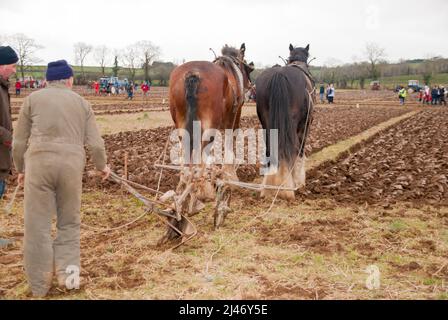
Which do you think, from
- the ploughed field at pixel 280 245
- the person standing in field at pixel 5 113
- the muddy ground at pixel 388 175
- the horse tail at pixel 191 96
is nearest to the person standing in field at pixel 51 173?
the ploughed field at pixel 280 245

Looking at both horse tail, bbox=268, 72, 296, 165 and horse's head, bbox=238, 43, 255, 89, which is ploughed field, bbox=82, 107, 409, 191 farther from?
horse tail, bbox=268, 72, 296, 165

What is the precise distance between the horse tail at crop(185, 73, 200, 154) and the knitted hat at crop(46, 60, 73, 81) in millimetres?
2054

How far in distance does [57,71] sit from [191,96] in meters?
2.16

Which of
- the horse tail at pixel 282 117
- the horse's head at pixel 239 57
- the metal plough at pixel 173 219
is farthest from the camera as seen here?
the horse's head at pixel 239 57

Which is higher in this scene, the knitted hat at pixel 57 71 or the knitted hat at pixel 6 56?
the knitted hat at pixel 6 56

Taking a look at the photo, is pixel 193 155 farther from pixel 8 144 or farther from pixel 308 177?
pixel 308 177

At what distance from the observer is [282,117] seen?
654cm

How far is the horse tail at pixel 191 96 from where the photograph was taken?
5.75 m

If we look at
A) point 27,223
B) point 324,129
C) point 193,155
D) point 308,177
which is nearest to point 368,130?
point 324,129

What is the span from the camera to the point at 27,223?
3652 mm

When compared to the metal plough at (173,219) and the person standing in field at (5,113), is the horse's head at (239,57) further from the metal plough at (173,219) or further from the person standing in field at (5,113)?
the person standing in field at (5,113)

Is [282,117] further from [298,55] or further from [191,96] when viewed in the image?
[298,55]

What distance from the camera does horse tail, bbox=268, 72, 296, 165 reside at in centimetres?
650

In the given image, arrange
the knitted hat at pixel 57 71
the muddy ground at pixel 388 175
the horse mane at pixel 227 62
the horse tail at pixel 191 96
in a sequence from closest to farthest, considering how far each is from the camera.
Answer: the knitted hat at pixel 57 71, the horse tail at pixel 191 96, the muddy ground at pixel 388 175, the horse mane at pixel 227 62
